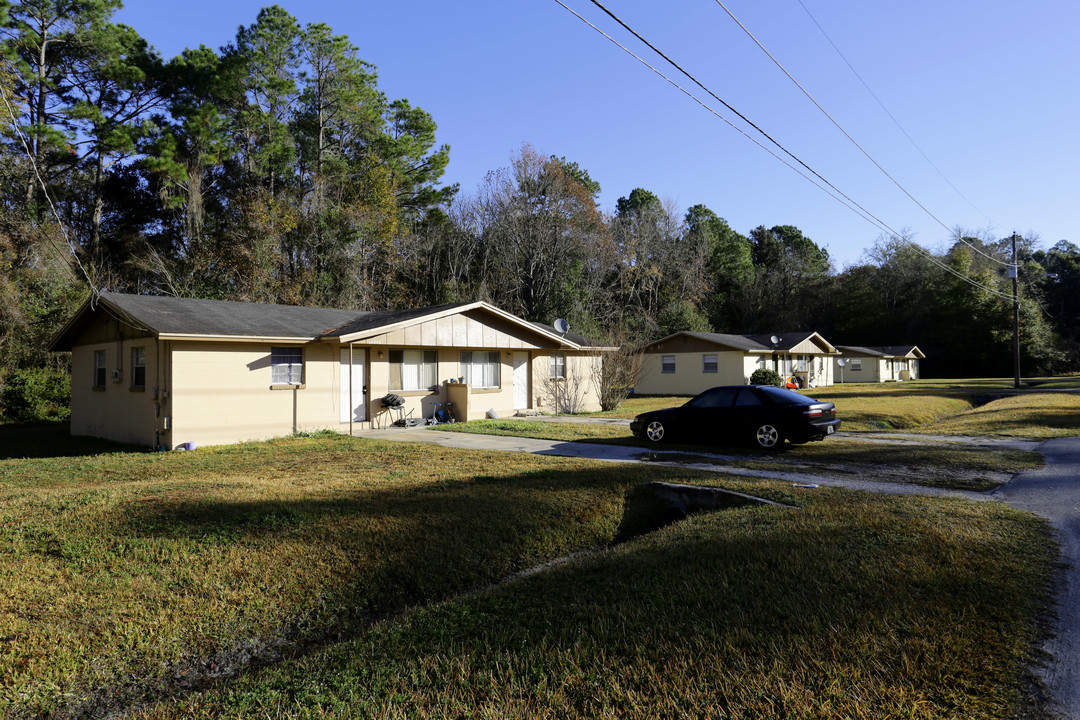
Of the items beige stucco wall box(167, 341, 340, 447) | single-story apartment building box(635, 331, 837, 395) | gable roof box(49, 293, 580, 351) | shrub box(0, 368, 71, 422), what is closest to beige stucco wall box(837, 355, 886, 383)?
single-story apartment building box(635, 331, 837, 395)

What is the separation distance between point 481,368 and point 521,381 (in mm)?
2147

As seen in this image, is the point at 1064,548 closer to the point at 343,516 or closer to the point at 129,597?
the point at 343,516

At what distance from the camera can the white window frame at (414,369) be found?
62.3 feet

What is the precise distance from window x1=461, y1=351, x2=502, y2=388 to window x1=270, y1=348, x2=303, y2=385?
5.41 meters

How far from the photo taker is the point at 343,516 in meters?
7.13

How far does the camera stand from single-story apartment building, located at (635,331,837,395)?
1394 inches

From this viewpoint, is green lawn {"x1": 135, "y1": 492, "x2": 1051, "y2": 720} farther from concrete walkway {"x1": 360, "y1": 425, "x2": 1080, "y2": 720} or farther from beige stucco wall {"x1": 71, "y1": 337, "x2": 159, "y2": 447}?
beige stucco wall {"x1": 71, "y1": 337, "x2": 159, "y2": 447}

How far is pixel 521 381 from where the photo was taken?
23.0 m

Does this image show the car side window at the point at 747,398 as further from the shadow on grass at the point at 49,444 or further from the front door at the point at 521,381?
the shadow on grass at the point at 49,444

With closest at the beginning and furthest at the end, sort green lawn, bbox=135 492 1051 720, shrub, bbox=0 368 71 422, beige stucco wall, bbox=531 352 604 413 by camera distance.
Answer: green lawn, bbox=135 492 1051 720 → shrub, bbox=0 368 71 422 → beige stucco wall, bbox=531 352 604 413

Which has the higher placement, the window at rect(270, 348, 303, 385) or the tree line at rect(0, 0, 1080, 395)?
the tree line at rect(0, 0, 1080, 395)

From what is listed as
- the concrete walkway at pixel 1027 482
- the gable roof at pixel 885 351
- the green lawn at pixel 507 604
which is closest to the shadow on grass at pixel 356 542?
the green lawn at pixel 507 604

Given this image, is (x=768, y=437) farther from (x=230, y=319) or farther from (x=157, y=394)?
(x=157, y=394)

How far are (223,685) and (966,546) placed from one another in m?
5.71
